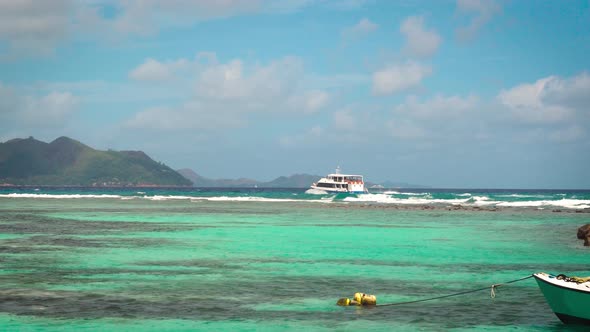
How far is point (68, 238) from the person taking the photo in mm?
32312

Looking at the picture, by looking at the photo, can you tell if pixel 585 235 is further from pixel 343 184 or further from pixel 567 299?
pixel 343 184

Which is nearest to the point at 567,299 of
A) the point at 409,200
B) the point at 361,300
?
the point at 361,300

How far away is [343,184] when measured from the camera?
125 m

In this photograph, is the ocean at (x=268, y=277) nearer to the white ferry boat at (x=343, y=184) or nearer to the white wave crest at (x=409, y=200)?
the white wave crest at (x=409, y=200)

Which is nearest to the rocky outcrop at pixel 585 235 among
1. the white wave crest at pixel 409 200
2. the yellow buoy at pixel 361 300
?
the yellow buoy at pixel 361 300

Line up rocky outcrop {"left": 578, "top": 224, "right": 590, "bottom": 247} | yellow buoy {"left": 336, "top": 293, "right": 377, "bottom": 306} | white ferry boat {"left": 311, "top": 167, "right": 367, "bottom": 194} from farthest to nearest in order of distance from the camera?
white ferry boat {"left": 311, "top": 167, "right": 367, "bottom": 194}
rocky outcrop {"left": 578, "top": 224, "right": 590, "bottom": 247}
yellow buoy {"left": 336, "top": 293, "right": 377, "bottom": 306}

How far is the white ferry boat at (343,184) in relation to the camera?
124062 mm

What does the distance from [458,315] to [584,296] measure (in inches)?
115

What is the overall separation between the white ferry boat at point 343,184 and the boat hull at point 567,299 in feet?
359

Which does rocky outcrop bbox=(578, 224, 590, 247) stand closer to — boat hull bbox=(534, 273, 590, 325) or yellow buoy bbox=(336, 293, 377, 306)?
yellow buoy bbox=(336, 293, 377, 306)

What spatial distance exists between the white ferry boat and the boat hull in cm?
10932

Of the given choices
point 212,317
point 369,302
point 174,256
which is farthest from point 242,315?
point 174,256

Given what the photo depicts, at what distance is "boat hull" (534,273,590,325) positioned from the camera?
512 inches

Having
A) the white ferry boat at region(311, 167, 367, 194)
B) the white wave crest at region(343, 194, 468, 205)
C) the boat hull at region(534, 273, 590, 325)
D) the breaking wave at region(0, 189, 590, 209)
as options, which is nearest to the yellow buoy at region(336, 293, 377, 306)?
the boat hull at region(534, 273, 590, 325)
